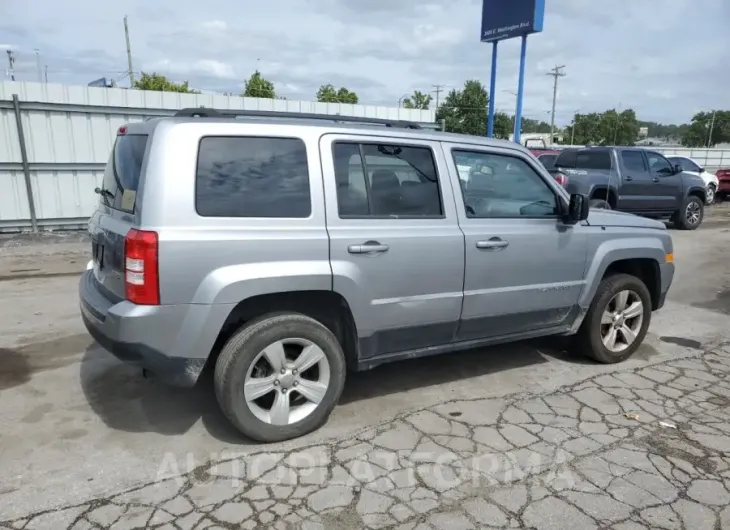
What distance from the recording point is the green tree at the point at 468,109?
59.8 m

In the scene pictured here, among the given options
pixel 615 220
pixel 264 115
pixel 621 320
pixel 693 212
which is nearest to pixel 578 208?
pixel 615 220

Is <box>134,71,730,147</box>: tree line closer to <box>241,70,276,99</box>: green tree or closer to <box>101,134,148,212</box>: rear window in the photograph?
<box>241,70,276,99</box>: green tree

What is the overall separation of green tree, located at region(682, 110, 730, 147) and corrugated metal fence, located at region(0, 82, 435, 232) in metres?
90.3

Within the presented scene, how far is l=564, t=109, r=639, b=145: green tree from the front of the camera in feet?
265

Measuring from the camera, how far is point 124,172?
346 centimetres

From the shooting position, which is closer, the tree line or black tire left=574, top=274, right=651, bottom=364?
black tire left=574, top=274, right=651, bottom=364

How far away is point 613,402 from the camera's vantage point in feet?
13.5

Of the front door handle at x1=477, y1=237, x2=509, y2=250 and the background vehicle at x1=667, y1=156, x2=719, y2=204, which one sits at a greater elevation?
the front door handle at x1=477, y1=237, x2=509, y2=250

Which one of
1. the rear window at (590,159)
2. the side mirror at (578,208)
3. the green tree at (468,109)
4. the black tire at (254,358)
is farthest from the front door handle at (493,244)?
the green tree at (468,109)

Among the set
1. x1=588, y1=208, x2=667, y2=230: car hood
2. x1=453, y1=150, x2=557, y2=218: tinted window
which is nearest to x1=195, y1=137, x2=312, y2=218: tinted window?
x1=453, y1=150, x2=557, y2=218: tinted window

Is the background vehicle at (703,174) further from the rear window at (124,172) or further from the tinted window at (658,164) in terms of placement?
the rear window at (124,172)

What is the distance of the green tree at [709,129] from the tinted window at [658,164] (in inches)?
3229

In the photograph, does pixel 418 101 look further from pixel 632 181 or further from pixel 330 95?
pixel 632 181

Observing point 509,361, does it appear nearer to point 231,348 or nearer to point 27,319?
point 231,348
